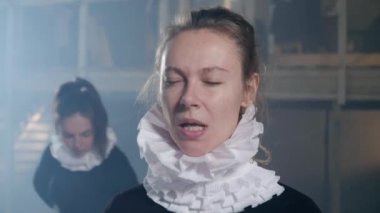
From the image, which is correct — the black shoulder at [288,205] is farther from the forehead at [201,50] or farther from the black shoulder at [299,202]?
the forehead at [201,50]

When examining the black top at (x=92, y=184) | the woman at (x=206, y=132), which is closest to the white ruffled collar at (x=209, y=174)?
the woman at (x=206, y=132)

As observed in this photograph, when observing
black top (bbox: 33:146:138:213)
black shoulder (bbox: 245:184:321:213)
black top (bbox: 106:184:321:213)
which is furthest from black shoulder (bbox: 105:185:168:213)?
black top (bbox: 33:146:138:213)

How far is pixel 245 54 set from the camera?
0.63 m

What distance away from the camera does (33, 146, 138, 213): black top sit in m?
1.54

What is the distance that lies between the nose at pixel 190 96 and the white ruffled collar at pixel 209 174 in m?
0.06

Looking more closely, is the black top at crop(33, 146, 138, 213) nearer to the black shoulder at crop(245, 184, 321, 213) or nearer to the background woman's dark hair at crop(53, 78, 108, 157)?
the background woman's dark hair at crop(53, 78, 108, 157)

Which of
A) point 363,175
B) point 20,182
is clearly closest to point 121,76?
point 20,182

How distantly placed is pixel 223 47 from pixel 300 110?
130 cm

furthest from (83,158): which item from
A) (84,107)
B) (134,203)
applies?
(134,203)

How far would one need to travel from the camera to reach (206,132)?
0.59m

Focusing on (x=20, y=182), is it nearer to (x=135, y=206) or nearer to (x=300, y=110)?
(x=300, y=110)

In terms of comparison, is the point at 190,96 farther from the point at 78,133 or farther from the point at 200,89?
the point at 78,133

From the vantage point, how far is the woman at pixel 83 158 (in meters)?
1.54

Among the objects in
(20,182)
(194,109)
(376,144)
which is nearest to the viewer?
(194,109)
